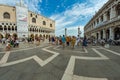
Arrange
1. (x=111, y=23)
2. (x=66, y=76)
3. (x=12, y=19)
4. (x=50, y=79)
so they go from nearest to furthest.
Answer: (x=50, y=79), (x=66, y=76), (x=111, y=23), (x=12, y=19)

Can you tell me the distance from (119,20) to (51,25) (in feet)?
179

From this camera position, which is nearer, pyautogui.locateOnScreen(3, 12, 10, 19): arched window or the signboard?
pyautogui.locateOnScreen(3, 12, 10, 19): arched window

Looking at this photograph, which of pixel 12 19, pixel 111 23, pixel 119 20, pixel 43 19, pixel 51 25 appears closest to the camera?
pixel 119 20

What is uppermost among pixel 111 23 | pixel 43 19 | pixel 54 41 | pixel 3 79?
pixel 43 19

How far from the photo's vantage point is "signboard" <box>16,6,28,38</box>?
1594 inches

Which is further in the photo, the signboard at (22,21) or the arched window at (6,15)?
the signboard at (22,21)

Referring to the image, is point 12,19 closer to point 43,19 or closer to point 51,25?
point 43,19

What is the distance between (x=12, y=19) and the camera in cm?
4053

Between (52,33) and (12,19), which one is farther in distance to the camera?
(52,33)

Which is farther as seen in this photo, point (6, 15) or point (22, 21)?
point (22, 21)

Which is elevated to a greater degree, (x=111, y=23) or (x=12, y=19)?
(x=12, y=19)

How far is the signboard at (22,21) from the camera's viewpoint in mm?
40500

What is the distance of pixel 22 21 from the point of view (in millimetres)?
41562

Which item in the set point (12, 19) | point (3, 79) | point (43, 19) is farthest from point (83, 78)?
point (43, 19)
